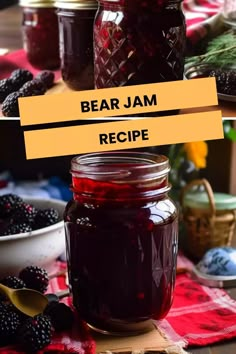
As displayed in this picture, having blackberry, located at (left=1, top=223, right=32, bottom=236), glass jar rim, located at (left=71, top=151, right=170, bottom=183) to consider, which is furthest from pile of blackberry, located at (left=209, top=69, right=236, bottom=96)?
blackberry, located at (left=1, top=223, right=32, bottom=236)

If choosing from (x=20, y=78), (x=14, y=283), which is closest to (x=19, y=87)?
(x=20, y=78)

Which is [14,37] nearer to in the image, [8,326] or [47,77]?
[47,77]

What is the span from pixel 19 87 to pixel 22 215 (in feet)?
0.70

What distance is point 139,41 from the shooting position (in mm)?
677

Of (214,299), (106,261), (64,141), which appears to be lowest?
(214,299)

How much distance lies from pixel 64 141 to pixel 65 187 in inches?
21.2

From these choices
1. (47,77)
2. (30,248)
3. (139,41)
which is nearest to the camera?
(139,41)

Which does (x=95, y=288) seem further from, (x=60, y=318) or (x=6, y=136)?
(x=6, y=136)

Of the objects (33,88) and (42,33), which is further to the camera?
(42,33)

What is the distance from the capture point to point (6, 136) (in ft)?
4.15

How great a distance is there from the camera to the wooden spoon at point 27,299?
815 millimetres

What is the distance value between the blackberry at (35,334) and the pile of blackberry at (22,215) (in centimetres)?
17

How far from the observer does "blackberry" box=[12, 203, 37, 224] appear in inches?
36.2

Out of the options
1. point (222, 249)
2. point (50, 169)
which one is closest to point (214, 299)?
point (222, 249)
